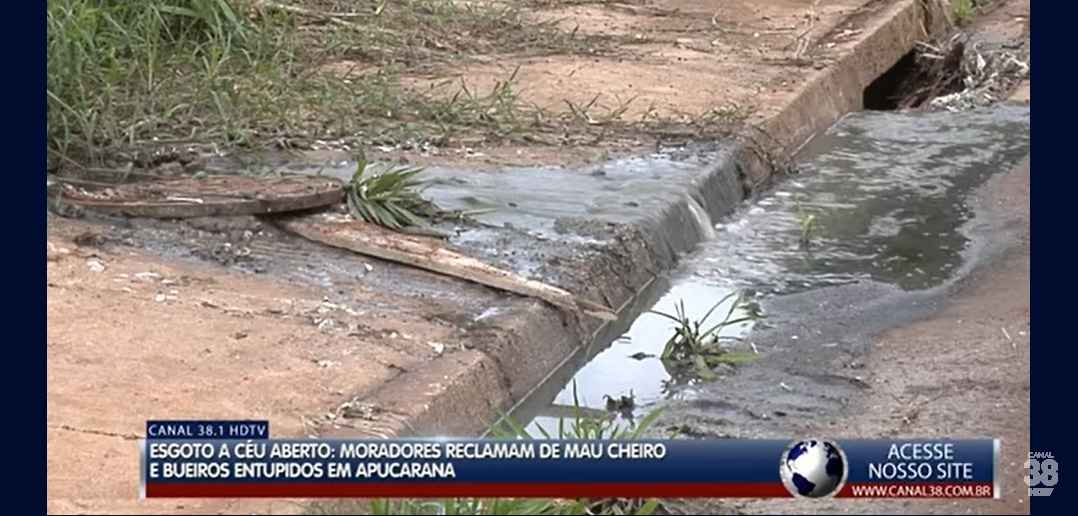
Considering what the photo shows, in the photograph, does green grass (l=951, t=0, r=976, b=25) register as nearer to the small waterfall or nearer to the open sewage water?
the open sewage water

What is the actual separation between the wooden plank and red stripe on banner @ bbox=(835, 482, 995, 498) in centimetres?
208

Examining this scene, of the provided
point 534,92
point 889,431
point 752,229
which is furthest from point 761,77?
point 889,431

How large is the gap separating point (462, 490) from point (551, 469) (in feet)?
0.68

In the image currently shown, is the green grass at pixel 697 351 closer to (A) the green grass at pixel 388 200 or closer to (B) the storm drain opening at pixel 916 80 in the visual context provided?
(A) the green grass at pixel 388 200

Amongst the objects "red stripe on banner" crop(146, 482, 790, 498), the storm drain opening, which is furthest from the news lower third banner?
the storm drain opening

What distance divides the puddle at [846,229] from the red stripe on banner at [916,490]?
1500 millimetres

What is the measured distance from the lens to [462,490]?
4.15m

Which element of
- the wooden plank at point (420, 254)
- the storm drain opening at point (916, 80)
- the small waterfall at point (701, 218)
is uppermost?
the storm drain opening at point (916, 80)

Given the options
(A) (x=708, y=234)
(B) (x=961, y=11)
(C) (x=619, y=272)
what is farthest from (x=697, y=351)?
(B) (x=961, y=11)

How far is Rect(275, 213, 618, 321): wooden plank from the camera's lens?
6.41 metres

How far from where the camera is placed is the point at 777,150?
29.3ft

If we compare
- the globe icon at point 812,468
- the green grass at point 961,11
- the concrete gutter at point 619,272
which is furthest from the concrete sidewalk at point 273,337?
the green grass at point 961,11

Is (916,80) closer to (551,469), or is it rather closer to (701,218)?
(701,218)

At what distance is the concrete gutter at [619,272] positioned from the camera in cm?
539
